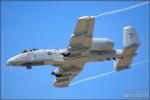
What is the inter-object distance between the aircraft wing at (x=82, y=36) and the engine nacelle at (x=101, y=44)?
2231 mm

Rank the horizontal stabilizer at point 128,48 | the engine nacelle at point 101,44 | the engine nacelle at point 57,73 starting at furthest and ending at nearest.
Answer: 1. the engine nacelle at point 57,73
2. the horizontal stabilizer at point 128,48
3. the engine nacelle at point 101,44

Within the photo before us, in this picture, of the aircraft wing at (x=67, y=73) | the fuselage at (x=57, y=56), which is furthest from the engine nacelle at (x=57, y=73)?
the fuselage at (x=57, y=56)

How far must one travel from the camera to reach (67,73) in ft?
283

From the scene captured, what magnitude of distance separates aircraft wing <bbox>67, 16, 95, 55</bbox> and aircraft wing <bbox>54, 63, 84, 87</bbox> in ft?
24.8

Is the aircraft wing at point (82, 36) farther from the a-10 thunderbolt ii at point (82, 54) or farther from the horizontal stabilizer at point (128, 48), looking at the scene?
the horizontal stabilizer at point (128, 48)

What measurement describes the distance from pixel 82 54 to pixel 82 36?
5.60 meters

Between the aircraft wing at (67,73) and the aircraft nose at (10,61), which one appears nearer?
the aircraft nose at (10,61)

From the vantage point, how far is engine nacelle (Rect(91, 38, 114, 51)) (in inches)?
3031

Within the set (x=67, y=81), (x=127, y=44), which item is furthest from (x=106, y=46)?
(x=67, y=81)

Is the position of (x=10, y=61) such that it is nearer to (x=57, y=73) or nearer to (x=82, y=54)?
(x=57, y=73)

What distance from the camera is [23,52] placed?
8025cm

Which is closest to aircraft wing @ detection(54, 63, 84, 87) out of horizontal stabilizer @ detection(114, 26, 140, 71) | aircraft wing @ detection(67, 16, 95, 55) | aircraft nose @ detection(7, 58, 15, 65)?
horizontal stabilizer @ detection(114, 26, 140, 71)

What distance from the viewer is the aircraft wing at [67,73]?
274 feet

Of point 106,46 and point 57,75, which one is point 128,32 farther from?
Answer: point 57,75
